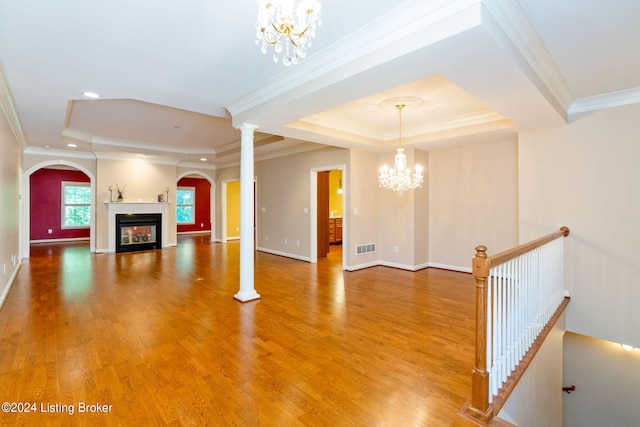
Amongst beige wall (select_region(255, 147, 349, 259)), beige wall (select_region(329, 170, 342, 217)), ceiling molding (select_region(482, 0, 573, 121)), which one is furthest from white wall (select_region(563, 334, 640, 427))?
beige wall (select_region(329, 170, 342, 217))

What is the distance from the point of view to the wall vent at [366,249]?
6.14 m

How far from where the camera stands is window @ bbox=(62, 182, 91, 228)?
10.4 metres

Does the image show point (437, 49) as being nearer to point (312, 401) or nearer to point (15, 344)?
point (312, 401)

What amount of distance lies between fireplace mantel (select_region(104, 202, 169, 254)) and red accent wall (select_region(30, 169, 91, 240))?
381cm

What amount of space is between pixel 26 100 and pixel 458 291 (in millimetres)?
6342

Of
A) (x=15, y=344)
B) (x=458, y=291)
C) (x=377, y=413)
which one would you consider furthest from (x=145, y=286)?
(x=458, y=291)

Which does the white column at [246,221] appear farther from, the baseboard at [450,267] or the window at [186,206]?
the window at [186,206]

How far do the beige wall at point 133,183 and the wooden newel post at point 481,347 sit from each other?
902cm

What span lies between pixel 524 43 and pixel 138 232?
370 inches

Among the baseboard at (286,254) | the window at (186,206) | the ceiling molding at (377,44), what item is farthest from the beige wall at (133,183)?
the ceiling molding at (377,44)

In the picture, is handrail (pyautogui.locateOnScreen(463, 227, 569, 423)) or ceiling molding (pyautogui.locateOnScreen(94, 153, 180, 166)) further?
ceiling molding (pyautogui.locateOnScreen(94, 153, 180, 166))

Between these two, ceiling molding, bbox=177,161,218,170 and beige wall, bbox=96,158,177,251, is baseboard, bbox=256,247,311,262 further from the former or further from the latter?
ceiling molding, bbox=177,161,218,170

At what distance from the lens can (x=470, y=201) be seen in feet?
18.6

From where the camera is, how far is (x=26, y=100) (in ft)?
12.5
